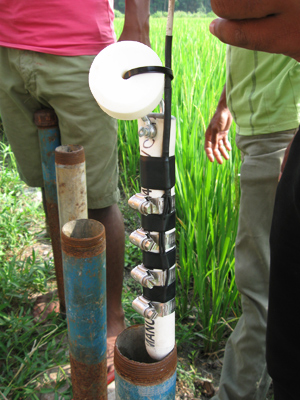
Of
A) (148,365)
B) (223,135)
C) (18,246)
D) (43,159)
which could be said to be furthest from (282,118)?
(18,246)

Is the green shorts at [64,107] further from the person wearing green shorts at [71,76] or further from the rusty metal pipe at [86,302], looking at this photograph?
the rusty metal pipe at [86,302]

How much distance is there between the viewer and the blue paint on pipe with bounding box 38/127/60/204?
56.7 inches

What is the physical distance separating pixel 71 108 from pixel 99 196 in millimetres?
307

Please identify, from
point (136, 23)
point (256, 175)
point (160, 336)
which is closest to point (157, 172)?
point (160, 336)

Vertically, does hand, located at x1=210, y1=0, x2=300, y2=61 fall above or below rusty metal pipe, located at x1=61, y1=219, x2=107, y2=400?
above

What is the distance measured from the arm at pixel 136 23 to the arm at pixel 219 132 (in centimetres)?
33

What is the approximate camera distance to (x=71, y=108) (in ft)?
4.48

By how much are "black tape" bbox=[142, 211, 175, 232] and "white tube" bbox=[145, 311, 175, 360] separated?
0.17 metres

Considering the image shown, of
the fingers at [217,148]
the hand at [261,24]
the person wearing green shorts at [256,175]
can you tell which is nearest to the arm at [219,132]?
the fingers at [217,148]

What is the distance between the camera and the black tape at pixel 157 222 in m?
0.73

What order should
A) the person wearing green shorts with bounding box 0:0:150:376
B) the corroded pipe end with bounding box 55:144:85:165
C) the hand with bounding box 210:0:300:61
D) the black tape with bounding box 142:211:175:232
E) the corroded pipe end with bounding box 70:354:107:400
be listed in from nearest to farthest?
1. the hand with bounding box 210:0:300:61
2. the black tape with bounding box 142:211:175:232
3. the corroded pipe end with bounding box 70:354:107:400
4. the corroded pipe end with bounding box 55:144:85:165
5. the person wearing green shorts with bounding box 0:0:150:376

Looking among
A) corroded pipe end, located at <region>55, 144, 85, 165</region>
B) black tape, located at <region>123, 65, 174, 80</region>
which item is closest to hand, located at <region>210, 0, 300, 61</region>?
black tape, located at <region>123, 65, 174, 80</region>

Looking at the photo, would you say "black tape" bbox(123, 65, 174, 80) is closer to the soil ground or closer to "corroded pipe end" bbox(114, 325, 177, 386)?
"corroded pipe end" bbox(114, 325, 177, 386)

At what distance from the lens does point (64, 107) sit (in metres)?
1.37
